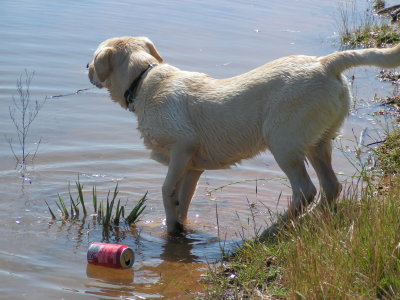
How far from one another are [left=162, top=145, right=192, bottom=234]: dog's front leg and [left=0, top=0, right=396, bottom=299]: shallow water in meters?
0.16

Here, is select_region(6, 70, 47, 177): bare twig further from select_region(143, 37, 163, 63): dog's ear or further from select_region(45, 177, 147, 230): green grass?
select_region(143, 37, 163, 63): dog's ear

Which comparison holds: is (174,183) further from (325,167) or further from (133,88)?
(325,167)

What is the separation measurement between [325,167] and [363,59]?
1.14 m

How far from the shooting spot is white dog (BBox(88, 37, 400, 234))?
6473 mm

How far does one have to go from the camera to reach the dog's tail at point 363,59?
631 centimetres

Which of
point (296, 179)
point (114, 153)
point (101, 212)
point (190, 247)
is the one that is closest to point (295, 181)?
point (296, 179)

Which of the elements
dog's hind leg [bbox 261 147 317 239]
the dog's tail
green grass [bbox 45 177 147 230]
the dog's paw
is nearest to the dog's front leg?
the dog's paw

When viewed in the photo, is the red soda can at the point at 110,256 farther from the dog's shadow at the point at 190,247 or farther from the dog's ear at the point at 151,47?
the dog's ear at the point at 151,47

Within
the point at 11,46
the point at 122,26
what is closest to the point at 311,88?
the point at 11,46

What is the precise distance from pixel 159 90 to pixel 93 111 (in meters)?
3.79

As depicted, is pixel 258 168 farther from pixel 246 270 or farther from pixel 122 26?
pixel 122 26

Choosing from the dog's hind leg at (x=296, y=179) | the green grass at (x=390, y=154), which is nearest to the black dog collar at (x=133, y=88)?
the dog's hind leg at (x=296, y=179)

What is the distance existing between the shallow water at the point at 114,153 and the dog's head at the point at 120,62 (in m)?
1.25

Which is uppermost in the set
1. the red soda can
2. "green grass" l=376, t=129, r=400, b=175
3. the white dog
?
the white dog
